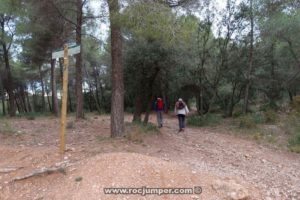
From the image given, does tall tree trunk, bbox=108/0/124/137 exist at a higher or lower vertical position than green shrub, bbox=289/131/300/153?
higher

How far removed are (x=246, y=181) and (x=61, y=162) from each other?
139 inches

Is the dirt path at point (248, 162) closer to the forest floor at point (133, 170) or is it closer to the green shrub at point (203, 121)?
the forest floor at point (133, 170)

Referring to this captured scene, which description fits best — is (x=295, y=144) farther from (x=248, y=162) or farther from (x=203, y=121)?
(x=203, y=121)

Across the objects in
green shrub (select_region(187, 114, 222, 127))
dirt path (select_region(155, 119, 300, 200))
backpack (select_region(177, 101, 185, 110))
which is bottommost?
dirt path (select_region(155, 119, 300, 200))

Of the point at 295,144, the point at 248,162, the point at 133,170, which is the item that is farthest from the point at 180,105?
the point at 133,170

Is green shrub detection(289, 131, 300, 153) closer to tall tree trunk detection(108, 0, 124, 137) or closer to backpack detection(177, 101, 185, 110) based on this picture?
backpack detection(177, 101, 185, 110)

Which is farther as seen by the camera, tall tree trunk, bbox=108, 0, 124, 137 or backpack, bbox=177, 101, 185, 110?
backpack, bbox=177, 101, 185, 110

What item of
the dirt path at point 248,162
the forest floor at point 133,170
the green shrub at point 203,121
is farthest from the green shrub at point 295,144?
the green shrub at point 203,121

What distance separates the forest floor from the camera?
4.67 m

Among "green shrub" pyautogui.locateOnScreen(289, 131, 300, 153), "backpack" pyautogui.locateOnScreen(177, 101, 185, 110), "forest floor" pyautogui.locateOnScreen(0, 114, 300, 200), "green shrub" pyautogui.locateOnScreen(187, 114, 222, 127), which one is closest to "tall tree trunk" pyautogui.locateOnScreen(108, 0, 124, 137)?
"forest floor" pyautogui.locateOnScreen(0, 114, 300, 200)

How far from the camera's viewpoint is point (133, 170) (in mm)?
5004

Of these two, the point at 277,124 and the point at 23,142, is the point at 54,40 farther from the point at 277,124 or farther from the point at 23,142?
the point at 277,124

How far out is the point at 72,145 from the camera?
7004 mm

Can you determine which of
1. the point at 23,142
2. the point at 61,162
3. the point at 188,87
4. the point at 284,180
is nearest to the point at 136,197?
the point at 61,162
